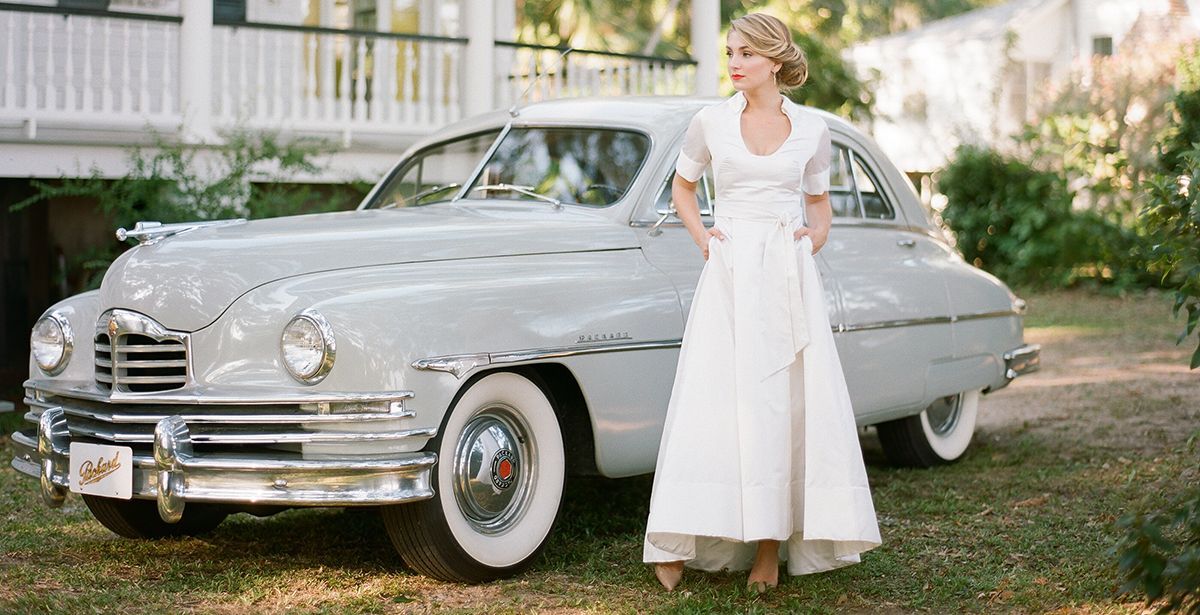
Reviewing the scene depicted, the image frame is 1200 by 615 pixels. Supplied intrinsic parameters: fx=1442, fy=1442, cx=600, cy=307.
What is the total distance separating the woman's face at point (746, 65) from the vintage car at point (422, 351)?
3.08ft

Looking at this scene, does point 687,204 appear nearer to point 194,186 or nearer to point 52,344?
point 52,344

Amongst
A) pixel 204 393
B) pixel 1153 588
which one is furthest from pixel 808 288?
pixel 204 393

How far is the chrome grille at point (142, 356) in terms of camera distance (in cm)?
455

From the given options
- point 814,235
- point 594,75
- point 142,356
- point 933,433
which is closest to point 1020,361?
point 933,433

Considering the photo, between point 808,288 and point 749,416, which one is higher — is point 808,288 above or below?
above

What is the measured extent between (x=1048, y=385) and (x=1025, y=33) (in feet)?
55.4

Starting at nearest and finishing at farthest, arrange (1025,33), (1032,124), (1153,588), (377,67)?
(1153,588) < (377,67) < (1032,124) < (1025,33)

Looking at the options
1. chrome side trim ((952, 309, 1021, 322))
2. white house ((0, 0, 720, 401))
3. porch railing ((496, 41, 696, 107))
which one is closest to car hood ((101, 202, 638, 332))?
chrome side trim ((952, 309, 1021, 322))

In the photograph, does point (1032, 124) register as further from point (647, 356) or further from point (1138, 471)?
point (647, 356)

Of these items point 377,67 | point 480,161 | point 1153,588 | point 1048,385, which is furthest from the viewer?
point 377,67

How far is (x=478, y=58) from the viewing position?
11.5 m

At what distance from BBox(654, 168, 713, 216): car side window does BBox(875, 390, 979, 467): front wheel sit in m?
1.83

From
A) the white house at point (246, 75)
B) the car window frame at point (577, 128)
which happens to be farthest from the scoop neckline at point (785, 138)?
the white house at point (246, 75)

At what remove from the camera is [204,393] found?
14.6 ft
